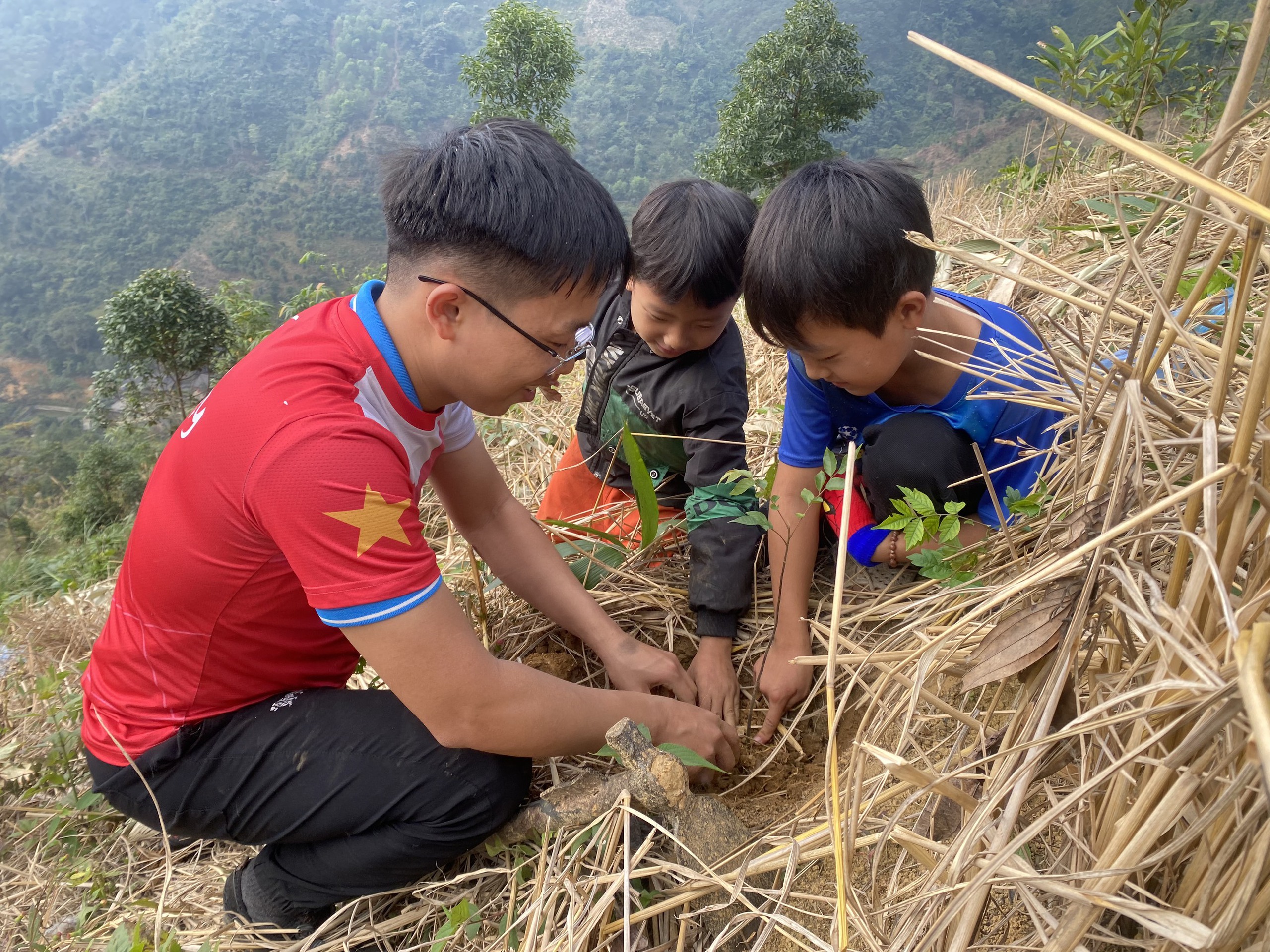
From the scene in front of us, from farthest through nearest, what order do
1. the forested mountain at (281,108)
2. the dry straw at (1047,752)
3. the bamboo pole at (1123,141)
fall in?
the forested mountain at (281,108), the dry straw at (1047,752), the bamboo pole at (1123,141)

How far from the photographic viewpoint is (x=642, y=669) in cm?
160

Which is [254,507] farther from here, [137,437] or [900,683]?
[137,437]

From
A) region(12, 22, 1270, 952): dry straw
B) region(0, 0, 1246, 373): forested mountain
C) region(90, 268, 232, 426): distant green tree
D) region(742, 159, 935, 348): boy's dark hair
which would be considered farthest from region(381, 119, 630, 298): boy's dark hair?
region(0, 0, 1246, 373): forested mountain

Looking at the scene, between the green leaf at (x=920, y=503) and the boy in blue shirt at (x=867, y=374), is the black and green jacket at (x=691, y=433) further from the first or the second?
the green leaf at (x=920, y=503)

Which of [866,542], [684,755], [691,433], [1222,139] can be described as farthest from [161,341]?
[1222,139]

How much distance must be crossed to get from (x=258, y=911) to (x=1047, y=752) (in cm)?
144

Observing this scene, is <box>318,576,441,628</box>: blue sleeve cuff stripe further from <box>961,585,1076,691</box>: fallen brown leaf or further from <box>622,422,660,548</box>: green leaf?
<box>961,585,1076,691</box>: fallen brown leaf

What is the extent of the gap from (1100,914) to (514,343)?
1097 millimetres

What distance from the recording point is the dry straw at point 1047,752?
57cm

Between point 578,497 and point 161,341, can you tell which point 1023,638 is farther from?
point 161,341

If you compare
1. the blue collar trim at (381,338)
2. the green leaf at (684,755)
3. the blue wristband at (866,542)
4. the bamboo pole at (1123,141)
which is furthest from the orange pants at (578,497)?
the bamboo pole at (1123,141)

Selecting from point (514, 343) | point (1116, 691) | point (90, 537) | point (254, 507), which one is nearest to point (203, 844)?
point (254, 507)

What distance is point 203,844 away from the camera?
69.1 inches

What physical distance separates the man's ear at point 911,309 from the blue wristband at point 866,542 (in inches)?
18.1
